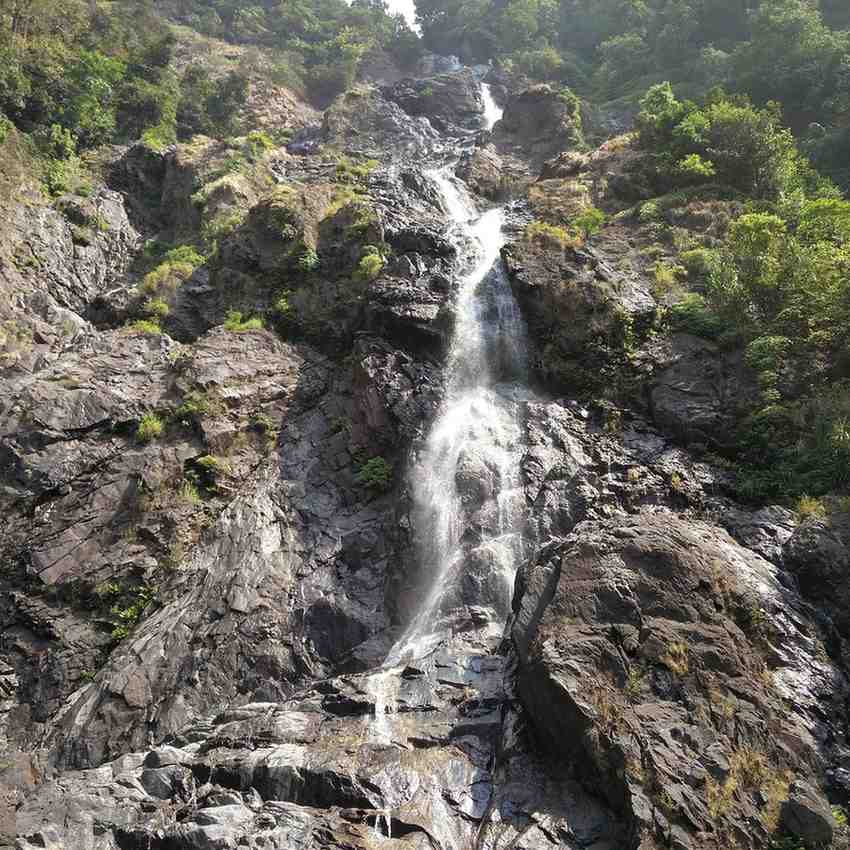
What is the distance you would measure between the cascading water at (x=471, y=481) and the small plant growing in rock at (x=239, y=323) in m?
5.88

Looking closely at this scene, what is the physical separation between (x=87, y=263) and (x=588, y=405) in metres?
18.2

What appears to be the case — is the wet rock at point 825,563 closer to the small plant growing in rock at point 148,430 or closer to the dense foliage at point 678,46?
the small plant growing in rock at point 148,430

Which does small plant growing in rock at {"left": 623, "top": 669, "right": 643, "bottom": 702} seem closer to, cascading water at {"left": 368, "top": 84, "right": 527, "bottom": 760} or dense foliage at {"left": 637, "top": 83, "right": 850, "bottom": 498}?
cascading water at {"left": 368, "top": 84, "right": 527, "bottom": 760}

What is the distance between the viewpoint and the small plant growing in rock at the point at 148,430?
624 inches

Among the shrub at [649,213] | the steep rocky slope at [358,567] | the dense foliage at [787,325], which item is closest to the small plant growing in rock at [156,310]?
the steep rocky slope at [358,567]

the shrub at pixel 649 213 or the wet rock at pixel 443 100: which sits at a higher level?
the wet rock at pixel 443 100

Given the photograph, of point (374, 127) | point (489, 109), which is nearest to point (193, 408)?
point (374, 127)

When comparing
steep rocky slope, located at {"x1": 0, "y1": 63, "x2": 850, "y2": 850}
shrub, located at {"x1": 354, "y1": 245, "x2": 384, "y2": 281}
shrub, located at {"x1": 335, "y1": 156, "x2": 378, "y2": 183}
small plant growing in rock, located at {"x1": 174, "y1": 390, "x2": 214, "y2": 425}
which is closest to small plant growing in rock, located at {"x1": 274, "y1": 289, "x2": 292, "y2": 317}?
steep rocky slope, located at {"x1": 0, "y1": 63, "x2": 850, "y2": 850}

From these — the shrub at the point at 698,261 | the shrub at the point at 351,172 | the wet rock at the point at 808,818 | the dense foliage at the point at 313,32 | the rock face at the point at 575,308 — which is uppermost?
the dense foliage at the point at 313,32

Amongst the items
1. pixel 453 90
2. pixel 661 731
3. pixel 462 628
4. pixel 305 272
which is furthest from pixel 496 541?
pixel 453 90

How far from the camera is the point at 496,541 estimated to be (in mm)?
13656

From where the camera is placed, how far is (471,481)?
15133mm

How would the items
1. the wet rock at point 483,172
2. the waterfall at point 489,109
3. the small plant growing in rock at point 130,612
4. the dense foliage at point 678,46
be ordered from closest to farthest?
the small plant growing in rock at point 130,612 → the wet rock at point 483,172 → the dense foliage at point 678,46 → the waterfall at point 489,109

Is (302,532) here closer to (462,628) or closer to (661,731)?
(462,628)
